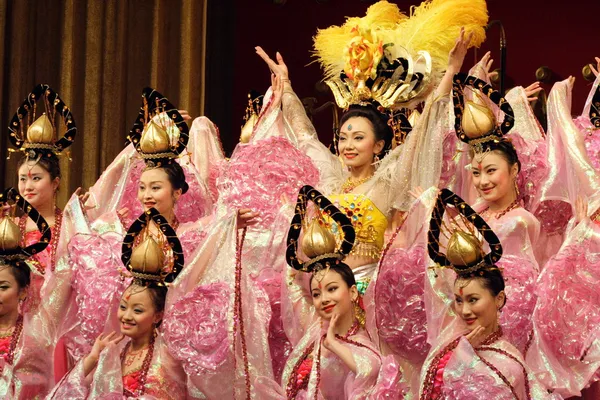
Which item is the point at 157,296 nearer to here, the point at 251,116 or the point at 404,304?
the point at 404,304

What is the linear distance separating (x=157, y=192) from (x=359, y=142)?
653mm

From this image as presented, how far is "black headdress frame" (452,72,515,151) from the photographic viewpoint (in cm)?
419

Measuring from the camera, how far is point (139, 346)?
4.01m

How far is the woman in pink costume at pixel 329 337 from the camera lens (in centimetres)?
375

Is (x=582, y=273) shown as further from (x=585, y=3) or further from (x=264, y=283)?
(x=585, y=3)

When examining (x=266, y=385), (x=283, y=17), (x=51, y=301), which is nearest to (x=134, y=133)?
(x=51, y=301)

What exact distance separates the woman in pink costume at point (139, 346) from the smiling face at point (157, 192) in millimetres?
380

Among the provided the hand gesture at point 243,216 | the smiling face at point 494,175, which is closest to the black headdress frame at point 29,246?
the hand gesture at point 243,216

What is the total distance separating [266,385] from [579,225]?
100cm

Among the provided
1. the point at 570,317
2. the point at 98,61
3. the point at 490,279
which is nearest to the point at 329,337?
the point at 490,279

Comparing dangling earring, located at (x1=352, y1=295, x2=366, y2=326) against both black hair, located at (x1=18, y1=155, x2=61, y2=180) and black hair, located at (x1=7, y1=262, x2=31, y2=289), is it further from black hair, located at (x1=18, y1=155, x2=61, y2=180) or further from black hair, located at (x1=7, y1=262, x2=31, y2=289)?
black hair, located at (x1=18, y1=155, x2=61, y2=180)

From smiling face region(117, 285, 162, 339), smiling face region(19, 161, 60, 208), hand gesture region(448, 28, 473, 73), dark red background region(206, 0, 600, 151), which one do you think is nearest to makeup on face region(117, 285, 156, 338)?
smiling face region(117, 285, 162, 339)

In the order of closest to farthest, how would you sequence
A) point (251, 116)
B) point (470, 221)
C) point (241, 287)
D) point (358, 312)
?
point (470, 221) → point (358, 312) → point (241, 287) → point (251, 116)

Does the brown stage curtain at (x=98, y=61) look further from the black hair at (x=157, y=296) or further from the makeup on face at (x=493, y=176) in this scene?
the makeup on face at (x=493, y=176)
